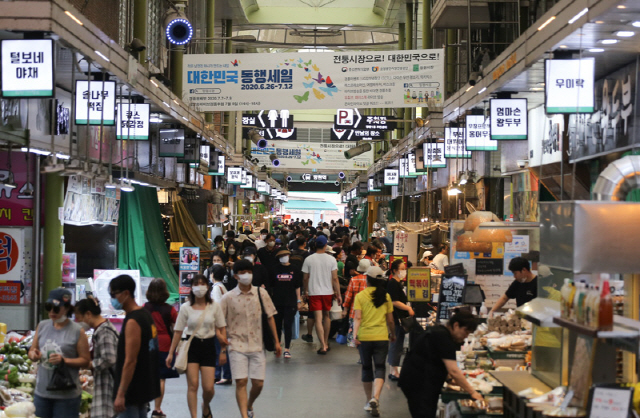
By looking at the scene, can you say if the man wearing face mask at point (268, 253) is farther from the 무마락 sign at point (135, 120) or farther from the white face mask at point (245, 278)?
the white face mask at point (245, 278)

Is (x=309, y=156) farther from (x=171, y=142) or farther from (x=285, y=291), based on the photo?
(x=285, y=291)

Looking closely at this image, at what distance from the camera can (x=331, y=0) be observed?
27.8m

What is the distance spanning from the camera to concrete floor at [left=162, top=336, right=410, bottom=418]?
8609mm

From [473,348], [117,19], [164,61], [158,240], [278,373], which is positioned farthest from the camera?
[164,61]

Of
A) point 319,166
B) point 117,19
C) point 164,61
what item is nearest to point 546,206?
point 117,19

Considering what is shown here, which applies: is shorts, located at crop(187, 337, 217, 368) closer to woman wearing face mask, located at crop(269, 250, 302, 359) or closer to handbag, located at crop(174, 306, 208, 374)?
handbag, located at crop(174, 306, 208, 374)

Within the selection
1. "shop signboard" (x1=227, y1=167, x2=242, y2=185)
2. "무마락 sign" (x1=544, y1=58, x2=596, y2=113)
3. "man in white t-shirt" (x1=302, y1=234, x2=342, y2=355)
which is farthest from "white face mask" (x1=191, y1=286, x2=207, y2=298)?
"shop signboard" (x1=227, y1=167, x2=242, y2=185)

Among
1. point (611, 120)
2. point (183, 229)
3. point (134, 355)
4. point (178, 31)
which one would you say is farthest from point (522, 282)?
point (183, 229)

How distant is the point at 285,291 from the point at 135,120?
3.64 metres

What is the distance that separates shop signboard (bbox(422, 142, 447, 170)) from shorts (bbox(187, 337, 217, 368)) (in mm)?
10290

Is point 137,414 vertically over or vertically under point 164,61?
under

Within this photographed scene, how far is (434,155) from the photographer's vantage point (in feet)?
56.5

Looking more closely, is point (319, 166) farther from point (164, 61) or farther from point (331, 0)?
point (164, 61)

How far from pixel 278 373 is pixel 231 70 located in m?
7.01
